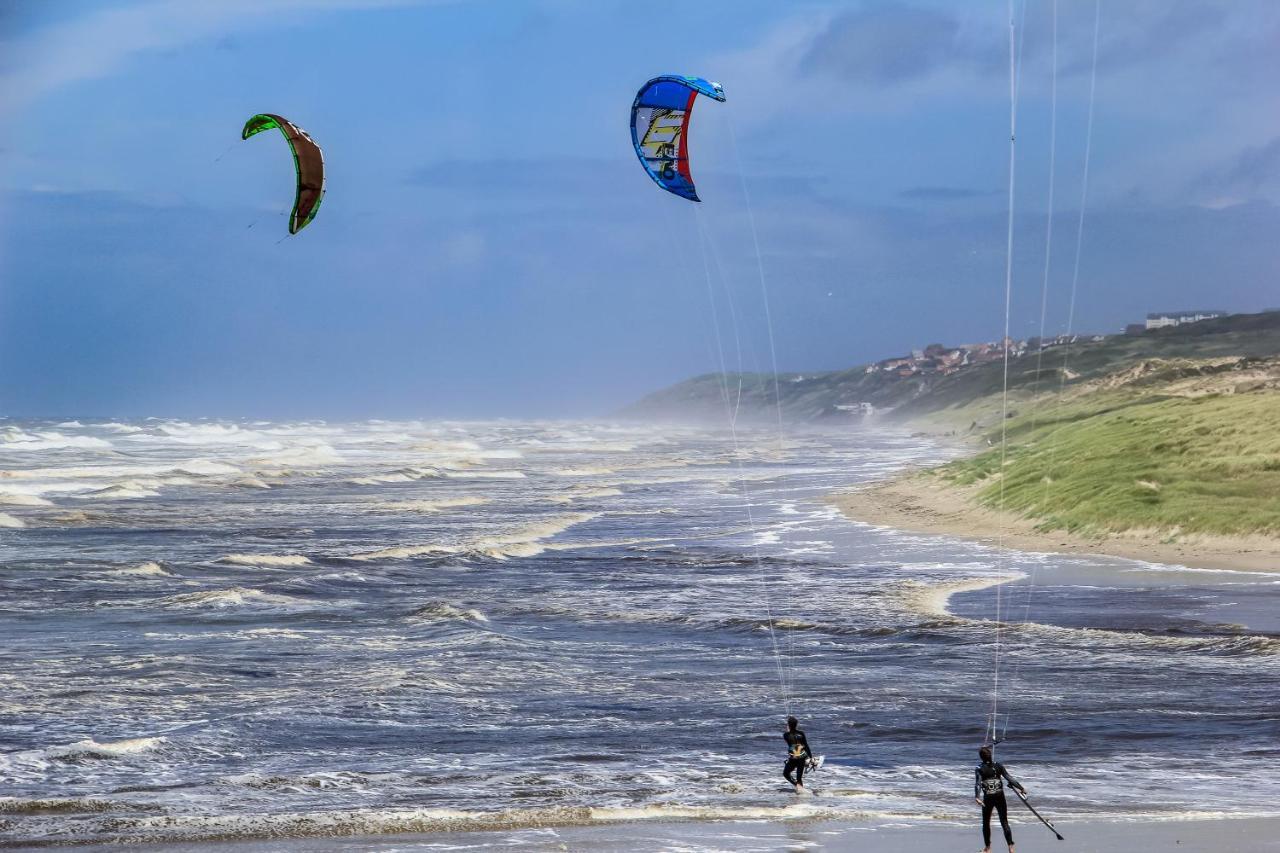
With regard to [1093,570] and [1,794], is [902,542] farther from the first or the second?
[1,794]

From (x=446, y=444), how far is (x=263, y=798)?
110 m

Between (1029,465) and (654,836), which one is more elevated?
(1029,465)

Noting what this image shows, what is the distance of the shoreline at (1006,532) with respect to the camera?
3184cm

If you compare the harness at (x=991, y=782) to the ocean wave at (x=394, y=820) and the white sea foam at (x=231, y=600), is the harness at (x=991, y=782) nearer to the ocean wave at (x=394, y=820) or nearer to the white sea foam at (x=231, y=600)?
the ocean wave at (x=394, y=820)

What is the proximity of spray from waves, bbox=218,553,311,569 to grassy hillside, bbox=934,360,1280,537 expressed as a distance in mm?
19191

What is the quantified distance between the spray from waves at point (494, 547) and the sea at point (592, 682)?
0.22 m

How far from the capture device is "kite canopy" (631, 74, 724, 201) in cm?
→ 2305

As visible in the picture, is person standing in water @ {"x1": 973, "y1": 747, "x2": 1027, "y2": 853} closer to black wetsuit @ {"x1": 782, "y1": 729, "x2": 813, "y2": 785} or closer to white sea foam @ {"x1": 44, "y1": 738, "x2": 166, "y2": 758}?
black wetsuit @ {"x1": 782, "y1": 729, "x2": 813, "y2": 785}

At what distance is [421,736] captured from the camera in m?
17.5

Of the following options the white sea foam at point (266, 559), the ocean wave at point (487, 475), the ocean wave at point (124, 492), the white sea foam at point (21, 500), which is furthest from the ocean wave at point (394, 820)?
the ocean wave at point (487, 475)

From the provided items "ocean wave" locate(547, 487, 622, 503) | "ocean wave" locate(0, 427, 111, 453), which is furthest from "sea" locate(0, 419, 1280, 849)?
"ocean wave" locate(0, 427, 111, 453)

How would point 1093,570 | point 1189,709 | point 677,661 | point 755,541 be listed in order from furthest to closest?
point 755,541
point 1093,570
point 677,661
point 1189,709

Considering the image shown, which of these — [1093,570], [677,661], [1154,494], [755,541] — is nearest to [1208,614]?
[1093,570]

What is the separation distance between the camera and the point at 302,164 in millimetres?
24094
